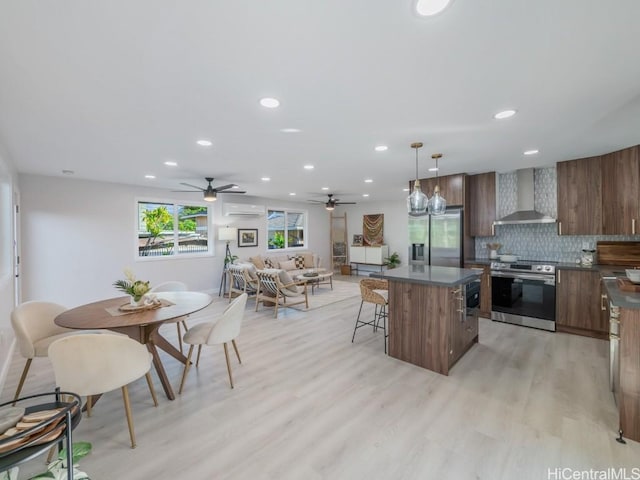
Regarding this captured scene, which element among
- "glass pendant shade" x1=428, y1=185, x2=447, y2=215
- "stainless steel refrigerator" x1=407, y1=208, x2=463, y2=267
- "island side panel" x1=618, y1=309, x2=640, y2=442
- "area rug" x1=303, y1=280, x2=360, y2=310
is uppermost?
"glass pendant shade" x1=428, y1=185, x2=447, y2=215

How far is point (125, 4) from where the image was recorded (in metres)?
1.27

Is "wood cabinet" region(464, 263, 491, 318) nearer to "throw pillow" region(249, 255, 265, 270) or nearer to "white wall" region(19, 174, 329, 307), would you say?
"throw pillow" region(249, 255, 265, 270)

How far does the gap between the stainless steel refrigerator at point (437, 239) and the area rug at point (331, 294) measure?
1895mm

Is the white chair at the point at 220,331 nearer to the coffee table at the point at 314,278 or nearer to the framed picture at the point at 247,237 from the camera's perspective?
the coffee table at the point at 314,278

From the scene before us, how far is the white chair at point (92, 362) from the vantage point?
186cm

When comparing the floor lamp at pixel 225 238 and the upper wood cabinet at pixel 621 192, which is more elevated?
the upper wood cabinet at pixel 621 192

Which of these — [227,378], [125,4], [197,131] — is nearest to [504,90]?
[125,4]

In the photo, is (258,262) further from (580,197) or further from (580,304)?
(580,197)

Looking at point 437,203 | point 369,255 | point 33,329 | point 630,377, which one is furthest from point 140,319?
point 369,255

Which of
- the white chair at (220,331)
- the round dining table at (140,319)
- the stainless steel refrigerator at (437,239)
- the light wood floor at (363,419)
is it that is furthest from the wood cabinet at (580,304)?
the round dining table at (140,319)

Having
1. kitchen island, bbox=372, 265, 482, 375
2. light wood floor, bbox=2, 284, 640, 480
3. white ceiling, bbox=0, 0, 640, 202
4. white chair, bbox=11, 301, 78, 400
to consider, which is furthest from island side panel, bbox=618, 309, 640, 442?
white chair, bbox=11, 301, 78, 400

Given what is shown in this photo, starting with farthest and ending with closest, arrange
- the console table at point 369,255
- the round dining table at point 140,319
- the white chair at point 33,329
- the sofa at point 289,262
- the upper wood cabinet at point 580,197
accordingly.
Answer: the console table at point 369,255 → the sofa at point 289,262 → the upper wood cabinet at point 580,197 → the white chair at point 33,329 → the round dining table at point 140,319

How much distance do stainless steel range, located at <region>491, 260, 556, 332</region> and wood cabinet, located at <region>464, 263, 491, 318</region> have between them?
6 cm

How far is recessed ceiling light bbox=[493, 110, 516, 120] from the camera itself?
8.02ft
